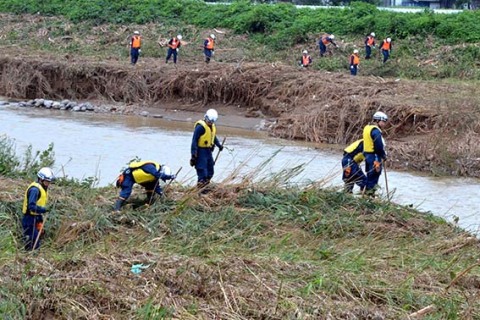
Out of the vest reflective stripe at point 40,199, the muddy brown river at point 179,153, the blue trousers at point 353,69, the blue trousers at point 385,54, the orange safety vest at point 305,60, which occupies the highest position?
the blue trousers at point 385,54

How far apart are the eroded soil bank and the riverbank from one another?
8.46m

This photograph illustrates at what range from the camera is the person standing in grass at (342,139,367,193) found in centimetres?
1459

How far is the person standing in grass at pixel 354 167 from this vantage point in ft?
47.9

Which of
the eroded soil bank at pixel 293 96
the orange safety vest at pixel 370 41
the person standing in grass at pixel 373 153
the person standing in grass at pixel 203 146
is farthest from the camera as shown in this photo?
the orange safety vest at pixel 370 41

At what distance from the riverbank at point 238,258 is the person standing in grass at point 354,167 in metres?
1.40

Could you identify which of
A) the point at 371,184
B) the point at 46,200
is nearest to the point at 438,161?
the point at 371,184

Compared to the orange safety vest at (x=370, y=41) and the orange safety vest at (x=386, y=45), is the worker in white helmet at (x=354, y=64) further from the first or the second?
the orange safety vest at (x=370, y=41)

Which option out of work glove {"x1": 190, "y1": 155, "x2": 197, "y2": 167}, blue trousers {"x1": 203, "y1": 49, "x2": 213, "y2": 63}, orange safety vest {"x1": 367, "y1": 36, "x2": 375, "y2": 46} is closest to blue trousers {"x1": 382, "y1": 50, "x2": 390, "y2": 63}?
orange safety vest {"x1": 367, "y1": 36, "x2": 375, "y2": 46}

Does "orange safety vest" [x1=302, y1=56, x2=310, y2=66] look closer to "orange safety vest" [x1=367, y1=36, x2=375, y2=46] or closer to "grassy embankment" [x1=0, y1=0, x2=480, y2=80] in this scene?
"grassy embankment" [x1=0, y1=0, x2=480, y2=80]

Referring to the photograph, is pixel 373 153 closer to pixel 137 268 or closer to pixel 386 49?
pixel 137 268

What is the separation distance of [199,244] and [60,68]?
74.7 ft

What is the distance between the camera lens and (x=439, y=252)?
10859mm

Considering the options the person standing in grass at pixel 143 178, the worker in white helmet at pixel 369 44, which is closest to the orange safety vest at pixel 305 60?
the worker in white helmet at pixel 369 44

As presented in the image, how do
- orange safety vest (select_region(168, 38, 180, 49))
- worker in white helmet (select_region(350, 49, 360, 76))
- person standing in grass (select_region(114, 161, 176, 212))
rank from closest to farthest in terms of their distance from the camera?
person standing in grass (select_region(114, 161, 176, 212)) → worker in white helmet (select_region(350, 49, 360, 76)) → orange safety vest (select_region(168, 38, 180, 49))
